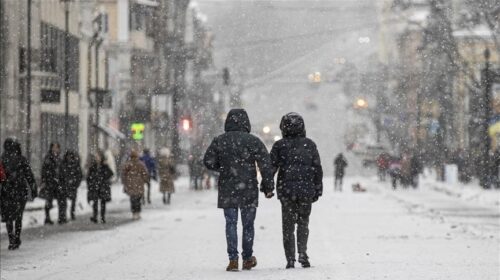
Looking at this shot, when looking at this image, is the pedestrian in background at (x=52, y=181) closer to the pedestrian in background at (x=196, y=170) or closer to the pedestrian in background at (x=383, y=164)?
the pedestrian in background at (x=196, y=170)

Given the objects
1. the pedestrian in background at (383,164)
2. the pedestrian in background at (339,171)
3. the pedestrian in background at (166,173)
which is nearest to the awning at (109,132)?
the pedestrian in background at (383,164)

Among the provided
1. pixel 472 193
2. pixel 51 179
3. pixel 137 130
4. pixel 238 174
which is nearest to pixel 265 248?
pixel 238 174

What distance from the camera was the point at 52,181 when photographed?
29078 mm

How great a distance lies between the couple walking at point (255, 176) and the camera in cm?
1576

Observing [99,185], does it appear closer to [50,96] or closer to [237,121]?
[50,96]

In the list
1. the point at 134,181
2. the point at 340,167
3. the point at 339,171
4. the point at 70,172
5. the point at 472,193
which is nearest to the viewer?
the point at 70,172

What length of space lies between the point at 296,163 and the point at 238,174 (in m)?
0.68

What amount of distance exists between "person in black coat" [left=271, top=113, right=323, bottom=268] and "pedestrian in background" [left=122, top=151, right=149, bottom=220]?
49.8ft

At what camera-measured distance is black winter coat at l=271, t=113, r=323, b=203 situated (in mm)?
15877

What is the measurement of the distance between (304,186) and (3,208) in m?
7.07

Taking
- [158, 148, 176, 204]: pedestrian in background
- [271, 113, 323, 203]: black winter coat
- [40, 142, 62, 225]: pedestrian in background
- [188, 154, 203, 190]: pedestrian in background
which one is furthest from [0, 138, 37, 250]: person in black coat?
[188, 154, 203, 190]: pedestrian in background

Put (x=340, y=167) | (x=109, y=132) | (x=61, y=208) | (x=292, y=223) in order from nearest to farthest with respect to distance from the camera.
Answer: (x=292, y=223) → (x=61, y=208) → (x=340, y=167) → (x=109, y=132)

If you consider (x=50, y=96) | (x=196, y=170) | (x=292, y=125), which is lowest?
(x=196, y=170)

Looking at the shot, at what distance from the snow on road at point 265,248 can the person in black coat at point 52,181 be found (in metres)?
0.61
